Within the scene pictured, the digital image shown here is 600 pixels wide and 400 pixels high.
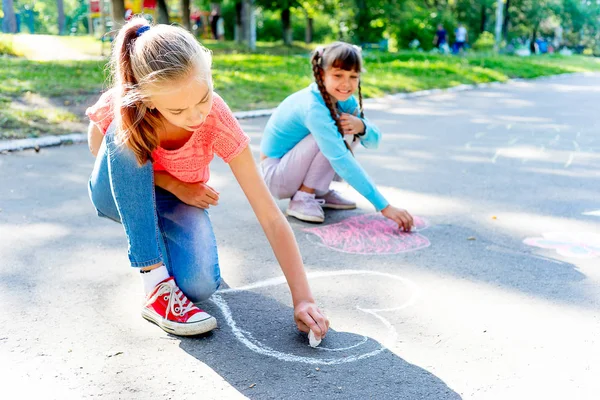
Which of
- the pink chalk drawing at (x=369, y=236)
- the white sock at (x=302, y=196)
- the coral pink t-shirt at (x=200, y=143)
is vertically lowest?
the pink chalk drawing at (x=369, y=236)

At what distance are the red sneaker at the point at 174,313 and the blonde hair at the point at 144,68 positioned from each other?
1.48ft

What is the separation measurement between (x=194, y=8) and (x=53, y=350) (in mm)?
32843

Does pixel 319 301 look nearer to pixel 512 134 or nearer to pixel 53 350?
pixel 53 350

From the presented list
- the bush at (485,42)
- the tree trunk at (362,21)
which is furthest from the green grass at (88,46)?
the bush at (485,42)

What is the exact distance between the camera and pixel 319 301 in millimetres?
2504

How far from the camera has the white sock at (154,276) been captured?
7.45ft

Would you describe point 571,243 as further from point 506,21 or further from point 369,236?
point 506,21

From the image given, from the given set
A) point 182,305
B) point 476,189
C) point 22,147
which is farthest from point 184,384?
point 22,147

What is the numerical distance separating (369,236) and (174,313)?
51.3 inches

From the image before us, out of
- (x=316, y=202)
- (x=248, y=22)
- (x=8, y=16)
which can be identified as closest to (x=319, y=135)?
(x=316, y=202)

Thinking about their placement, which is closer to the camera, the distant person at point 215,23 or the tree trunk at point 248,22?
the tree trunk at point 248,22

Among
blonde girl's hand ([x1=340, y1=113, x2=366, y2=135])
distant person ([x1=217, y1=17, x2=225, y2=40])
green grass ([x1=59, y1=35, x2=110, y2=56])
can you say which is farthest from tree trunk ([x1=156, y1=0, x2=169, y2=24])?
blonde girl's hand ([x1=340, y1=113, x2=366, y2=135])

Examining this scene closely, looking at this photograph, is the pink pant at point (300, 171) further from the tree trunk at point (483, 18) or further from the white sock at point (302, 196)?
the tree trunk at point (483, 18)

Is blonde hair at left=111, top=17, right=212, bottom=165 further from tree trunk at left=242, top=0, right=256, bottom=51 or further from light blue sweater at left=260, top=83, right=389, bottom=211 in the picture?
tree trunk at left=242, top=0, right=256, bottom=51
